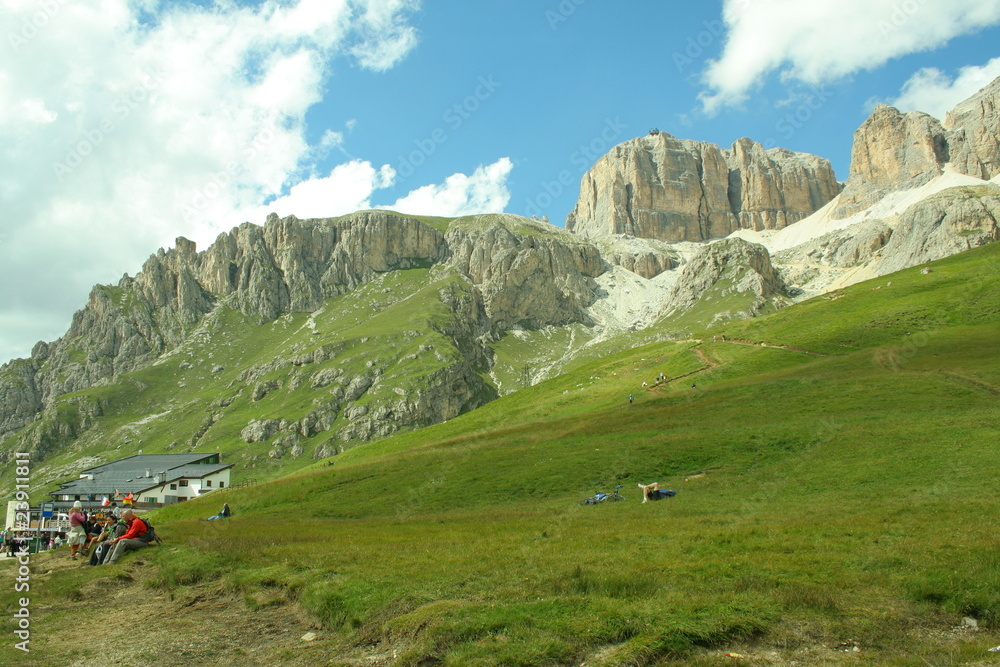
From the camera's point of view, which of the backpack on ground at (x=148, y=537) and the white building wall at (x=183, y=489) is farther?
the white building wall at (x=183, y=489)

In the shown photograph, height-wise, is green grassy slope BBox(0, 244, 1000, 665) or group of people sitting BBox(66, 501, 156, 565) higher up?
group of people sitting BBox(66, 501, 156, 565)

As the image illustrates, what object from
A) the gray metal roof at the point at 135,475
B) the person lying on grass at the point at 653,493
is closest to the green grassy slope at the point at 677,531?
the person lying on grass at the point at 653,493

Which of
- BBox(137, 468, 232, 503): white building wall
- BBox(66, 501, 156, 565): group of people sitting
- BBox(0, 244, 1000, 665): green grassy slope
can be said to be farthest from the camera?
BBox(137, 468, 232, 503): white building wall

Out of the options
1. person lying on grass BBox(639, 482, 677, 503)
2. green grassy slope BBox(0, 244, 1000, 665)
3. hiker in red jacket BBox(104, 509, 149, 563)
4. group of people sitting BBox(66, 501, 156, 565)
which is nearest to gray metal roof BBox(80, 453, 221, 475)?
green grassy slope BBox(0, 244, 1000, 665)

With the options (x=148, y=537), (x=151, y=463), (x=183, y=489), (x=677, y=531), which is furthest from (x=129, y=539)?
(x=151, y=463)

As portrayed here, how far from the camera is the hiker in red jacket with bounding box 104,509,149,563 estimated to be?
26.0 m

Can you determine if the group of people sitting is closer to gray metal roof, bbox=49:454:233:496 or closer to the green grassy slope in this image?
the green grassy slope

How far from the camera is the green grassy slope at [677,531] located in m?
13.1

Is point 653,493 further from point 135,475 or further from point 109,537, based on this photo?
point 135,475

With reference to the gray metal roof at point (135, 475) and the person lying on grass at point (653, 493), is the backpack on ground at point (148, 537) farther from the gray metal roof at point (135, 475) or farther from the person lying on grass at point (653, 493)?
the gray metal roof at point (135, 475)

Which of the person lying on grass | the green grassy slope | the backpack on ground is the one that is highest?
the backpack on ground

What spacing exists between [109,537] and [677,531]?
83.2 ft

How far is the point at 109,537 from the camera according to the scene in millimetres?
27641

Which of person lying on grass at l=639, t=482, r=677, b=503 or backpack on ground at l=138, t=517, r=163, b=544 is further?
person lying on grass at l=639, t=482, r=677, b=503
